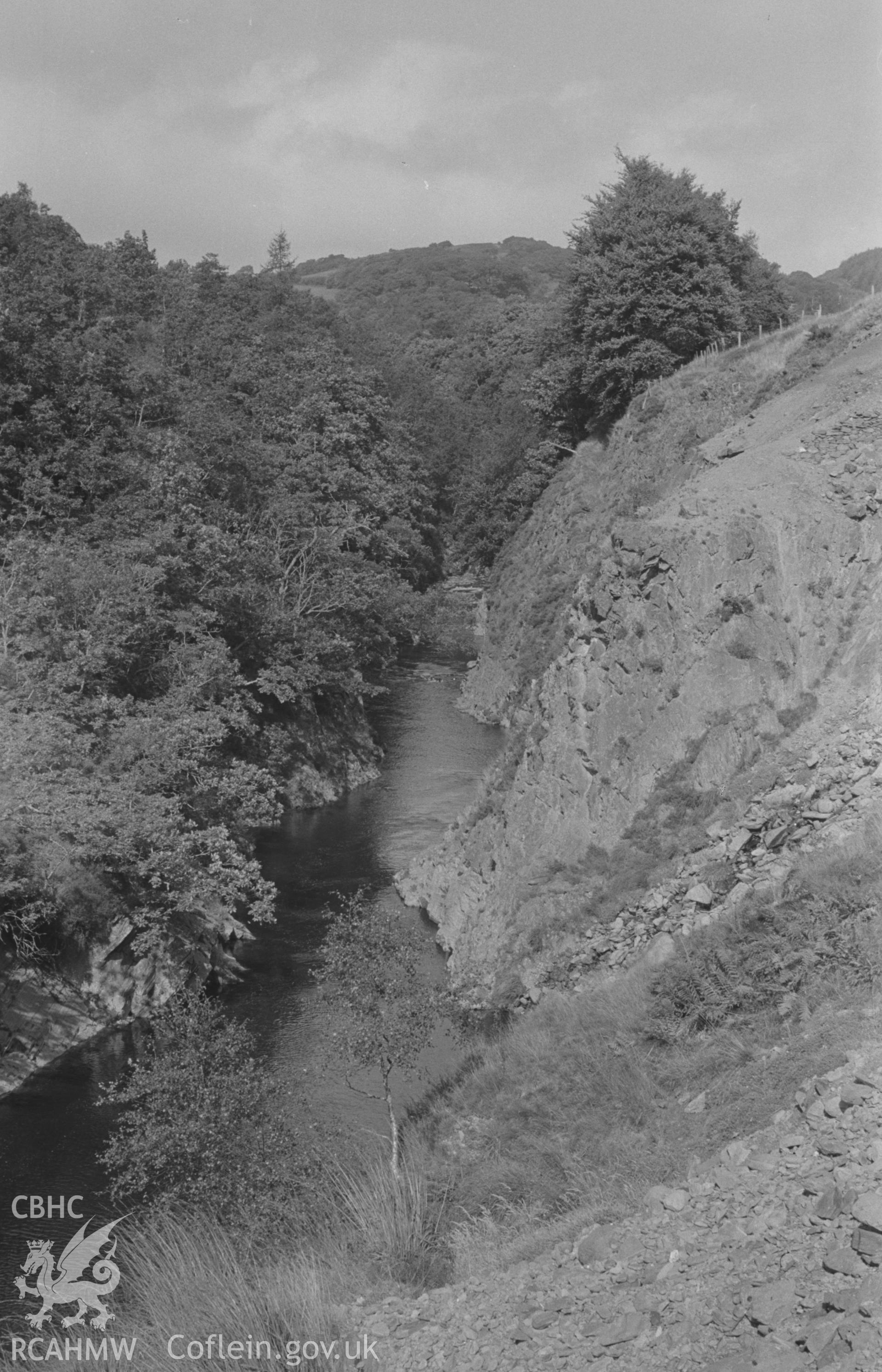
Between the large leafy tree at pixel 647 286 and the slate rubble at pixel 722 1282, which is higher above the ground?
the large leafy tree at pixel 647 286

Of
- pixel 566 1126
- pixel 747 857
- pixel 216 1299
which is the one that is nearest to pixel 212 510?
pixel 747 857

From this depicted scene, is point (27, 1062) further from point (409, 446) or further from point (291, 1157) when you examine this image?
point (409, 446)

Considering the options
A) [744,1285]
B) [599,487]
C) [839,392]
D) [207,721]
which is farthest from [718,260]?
[744,1285]

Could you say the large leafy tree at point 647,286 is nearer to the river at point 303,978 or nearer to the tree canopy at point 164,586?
the tree canopy at point 164,586

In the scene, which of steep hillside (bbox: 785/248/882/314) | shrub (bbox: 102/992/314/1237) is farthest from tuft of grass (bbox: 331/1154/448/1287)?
steep hillside (bbox: 785/248/882/314)

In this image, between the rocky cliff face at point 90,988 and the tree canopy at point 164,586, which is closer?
the rocky cliff face at point 90,988

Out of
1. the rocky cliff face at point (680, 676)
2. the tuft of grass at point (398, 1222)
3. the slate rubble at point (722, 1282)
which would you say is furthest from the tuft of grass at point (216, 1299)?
the rocky cliff face at point (680, 676)

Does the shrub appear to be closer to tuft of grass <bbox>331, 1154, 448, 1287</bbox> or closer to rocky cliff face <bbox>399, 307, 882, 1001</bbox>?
tuft of grass <bbox>331, 1154, 448, 1287</bbox>
